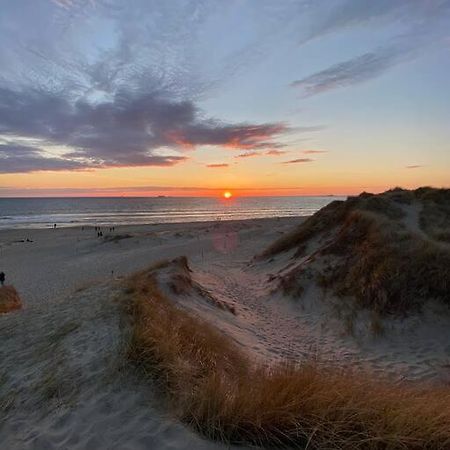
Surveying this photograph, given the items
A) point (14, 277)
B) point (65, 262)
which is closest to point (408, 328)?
point (14, 277)

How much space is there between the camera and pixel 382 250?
12305 millimetres

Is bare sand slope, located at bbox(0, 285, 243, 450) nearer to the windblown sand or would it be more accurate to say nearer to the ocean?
the windblown sand

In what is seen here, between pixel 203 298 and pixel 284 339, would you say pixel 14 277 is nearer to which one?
pixel 203 298

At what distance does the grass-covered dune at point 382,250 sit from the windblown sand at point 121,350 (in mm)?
Answer: 713

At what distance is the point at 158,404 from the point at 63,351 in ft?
8.47

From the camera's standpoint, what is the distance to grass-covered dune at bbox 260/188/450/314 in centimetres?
1095

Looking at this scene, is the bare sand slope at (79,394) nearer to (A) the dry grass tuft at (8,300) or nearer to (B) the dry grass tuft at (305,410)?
(B) the dry grass tuft at (305,410)

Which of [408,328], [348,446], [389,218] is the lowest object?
[408,328]

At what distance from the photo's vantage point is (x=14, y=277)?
80.7 feet

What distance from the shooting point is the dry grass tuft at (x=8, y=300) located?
1229cm

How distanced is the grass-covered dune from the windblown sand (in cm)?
71

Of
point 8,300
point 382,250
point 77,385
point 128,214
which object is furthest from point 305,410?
point 128,214

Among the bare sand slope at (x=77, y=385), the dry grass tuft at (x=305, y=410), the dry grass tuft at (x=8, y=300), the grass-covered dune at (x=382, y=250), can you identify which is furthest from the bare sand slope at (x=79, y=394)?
the grass-covered dune at (x=382, y=250)

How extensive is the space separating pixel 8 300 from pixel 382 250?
40.6 ft
